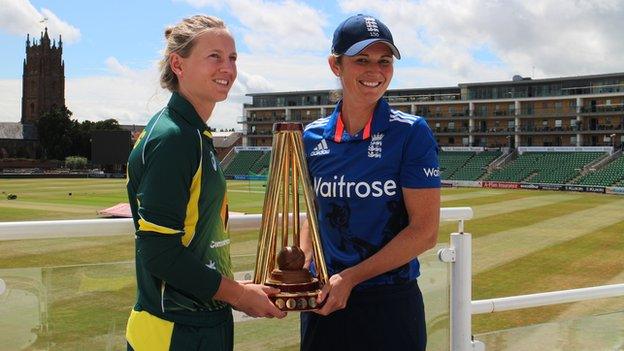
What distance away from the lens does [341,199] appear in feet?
7.42

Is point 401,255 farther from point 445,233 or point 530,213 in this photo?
point 530,213

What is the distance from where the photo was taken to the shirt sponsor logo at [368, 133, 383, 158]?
2236 mm

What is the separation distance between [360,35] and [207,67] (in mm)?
591

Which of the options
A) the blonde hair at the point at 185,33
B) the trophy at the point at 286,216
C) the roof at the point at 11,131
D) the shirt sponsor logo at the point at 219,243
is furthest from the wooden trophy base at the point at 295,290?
the roof at the point at 11,131

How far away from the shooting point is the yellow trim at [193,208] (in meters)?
1.90

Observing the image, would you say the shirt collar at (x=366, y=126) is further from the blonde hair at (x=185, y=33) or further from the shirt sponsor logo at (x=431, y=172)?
the blonde hair at (x=185, y=33)

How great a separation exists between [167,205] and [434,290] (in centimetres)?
186

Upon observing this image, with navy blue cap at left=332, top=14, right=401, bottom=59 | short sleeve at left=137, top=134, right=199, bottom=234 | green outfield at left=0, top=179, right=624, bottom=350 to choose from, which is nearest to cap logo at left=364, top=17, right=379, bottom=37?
navy blue cap at left=332, top=14, right=401, bottom=59

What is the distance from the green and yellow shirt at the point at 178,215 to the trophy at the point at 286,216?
0.50ft

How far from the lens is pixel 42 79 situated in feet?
390

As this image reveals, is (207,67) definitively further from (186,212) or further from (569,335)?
(569,335)

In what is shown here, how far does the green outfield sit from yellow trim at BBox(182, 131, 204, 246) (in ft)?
2.36

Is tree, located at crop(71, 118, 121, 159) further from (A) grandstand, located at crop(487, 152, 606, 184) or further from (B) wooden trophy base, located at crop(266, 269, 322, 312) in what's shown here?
(B) wooden trophy base, located at crop(266, 269, 322, 312)

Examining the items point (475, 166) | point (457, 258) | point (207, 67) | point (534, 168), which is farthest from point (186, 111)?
point (475, 166)
